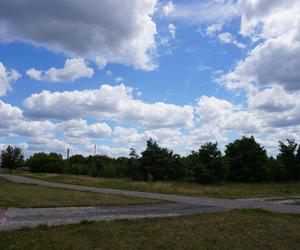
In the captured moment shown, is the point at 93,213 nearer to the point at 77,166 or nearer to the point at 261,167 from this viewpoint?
the point at 261,167

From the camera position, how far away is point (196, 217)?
14.7 m

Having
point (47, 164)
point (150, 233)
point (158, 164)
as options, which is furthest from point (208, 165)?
point (150, 233)

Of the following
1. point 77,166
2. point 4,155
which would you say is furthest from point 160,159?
point 77,166

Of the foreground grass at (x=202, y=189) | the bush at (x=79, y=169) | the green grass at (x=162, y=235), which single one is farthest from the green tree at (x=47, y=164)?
the green grass at (x=162, y=235)

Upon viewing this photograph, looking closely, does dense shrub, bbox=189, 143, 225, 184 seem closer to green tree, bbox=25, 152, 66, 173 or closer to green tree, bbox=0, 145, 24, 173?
green tree, bbox=0, 145, 24, 173

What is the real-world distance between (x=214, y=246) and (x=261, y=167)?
62767mm

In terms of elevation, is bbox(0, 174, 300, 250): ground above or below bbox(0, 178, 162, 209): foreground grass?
below

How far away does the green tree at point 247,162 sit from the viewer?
230 ft

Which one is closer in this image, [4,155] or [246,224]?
[246,224]

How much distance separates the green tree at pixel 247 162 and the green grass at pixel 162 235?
5699 cm

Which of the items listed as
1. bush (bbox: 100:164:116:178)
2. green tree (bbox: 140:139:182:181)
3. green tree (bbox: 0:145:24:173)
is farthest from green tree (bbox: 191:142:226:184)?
green tree (bbox: 0:145:24:173)

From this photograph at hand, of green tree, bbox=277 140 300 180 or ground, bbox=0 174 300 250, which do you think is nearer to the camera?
ground, bbox=0 174 300 250

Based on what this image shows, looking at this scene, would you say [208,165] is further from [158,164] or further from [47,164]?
[47,164]

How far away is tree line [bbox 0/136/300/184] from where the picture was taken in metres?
62.5
